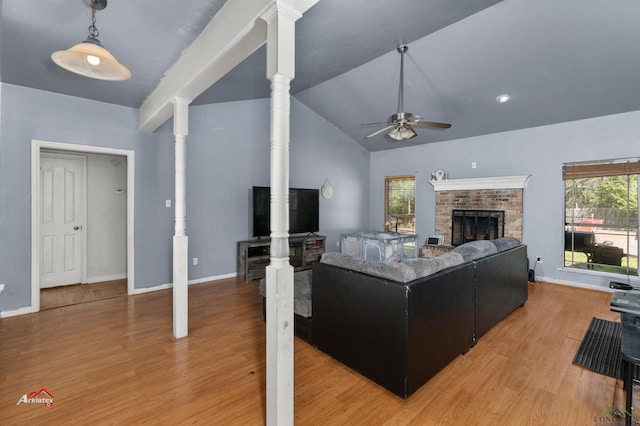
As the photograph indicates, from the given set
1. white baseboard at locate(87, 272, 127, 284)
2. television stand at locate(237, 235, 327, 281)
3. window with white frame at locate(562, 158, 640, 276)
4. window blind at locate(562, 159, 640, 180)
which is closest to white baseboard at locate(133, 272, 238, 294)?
television stand at locate(237, 235, 327, 281)

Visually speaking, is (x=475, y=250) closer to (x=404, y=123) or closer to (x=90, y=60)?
(x=404, y=123)

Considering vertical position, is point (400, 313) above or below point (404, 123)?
below

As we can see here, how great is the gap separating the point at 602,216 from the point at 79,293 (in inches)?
305

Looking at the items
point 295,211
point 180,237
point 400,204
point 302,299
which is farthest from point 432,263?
point 400,204

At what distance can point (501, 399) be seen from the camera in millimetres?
1979

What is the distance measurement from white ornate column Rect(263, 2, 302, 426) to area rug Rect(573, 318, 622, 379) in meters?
2.49

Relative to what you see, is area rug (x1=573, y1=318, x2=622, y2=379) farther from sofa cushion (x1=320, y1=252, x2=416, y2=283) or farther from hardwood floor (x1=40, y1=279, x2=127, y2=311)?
hardwood floor (x1=40, y1=279, x2=127, y2=311)

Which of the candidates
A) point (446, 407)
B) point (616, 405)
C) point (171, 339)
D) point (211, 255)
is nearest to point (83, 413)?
point (171, 339)

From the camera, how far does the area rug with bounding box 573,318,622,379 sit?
7.70ft

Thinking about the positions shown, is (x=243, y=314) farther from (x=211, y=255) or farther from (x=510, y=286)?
(x=510, y=286)

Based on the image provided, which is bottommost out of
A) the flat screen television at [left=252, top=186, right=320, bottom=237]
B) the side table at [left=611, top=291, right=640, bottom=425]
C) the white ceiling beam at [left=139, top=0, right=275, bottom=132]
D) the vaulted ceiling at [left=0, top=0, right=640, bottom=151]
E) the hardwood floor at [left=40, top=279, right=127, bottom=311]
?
the hardwood floor at [left=40, top=279, right=127, bottom=311]

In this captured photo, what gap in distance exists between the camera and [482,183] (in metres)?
5.47

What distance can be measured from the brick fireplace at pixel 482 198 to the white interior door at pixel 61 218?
6.35 meters

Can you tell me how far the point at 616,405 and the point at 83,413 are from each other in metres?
3.40
